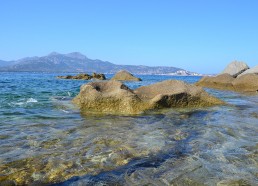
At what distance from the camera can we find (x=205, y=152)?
5.27 metres

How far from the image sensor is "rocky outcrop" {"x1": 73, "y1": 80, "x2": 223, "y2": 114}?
32.6 feet

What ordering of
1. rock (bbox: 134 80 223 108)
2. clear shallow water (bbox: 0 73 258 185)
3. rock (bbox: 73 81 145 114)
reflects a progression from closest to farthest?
1. clear shallow water (bbox: 0 73 258 185)
2. rock (bbox: 73 81 145 114)
3. rock (bbox: 134 80 223 108)

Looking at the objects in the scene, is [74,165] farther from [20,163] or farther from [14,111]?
[14,111]

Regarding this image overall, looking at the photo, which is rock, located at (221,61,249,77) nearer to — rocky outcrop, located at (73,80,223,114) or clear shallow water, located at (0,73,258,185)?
rocky outcrop, located at (73,80,223,114)

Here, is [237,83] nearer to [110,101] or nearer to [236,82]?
[236,82]

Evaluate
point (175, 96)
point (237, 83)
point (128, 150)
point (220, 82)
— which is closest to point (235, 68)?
point (220, 82)

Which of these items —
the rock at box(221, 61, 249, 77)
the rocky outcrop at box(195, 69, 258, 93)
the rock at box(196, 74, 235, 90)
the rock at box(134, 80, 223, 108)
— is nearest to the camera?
the rock at box(134, 80, 223, 108)

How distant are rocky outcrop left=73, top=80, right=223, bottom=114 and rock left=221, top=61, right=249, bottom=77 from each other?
75.4 ft

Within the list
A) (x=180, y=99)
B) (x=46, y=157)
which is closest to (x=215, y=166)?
(x=46, y=157)

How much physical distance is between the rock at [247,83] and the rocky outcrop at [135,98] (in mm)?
11187

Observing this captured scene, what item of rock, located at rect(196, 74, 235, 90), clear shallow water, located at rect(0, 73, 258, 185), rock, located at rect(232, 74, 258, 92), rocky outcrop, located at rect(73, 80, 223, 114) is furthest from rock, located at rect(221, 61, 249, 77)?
clear shallow water, located at rect(0, 73, 258, 185)

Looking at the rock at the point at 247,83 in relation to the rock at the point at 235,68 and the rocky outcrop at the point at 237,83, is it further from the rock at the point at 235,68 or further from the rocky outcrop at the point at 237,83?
the rock at the point at 235,68

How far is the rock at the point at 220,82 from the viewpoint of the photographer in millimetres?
24019

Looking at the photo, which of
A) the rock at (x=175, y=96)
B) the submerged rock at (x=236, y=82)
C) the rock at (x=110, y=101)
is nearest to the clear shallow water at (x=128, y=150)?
the rock at (x=110, y=101)
